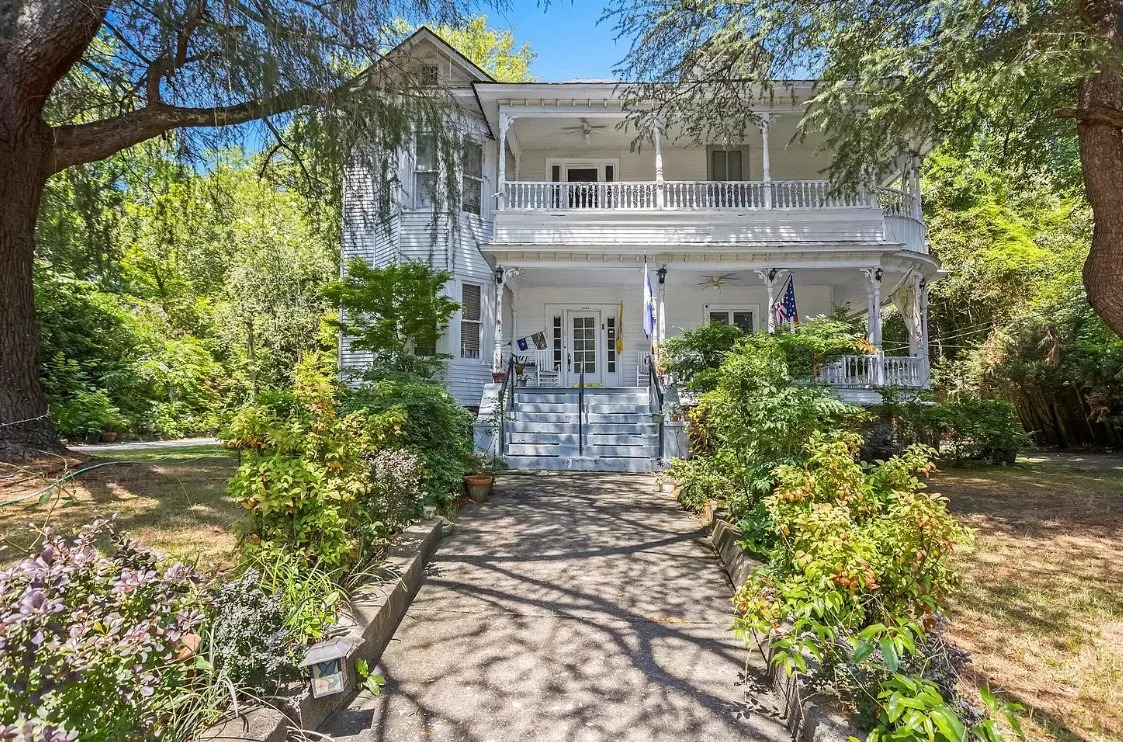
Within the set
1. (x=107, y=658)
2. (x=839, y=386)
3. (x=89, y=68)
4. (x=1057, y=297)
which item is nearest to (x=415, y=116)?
(x=89, y=68)

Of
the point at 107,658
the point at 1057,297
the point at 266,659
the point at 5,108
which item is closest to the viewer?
the point at 107,658

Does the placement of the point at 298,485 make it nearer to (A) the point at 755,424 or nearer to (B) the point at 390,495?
(B) the point at 390,495

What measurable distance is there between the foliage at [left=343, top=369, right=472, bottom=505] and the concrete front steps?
3.26m

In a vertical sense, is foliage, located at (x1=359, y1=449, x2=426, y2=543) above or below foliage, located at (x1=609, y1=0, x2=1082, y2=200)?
below

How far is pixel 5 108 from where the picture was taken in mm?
6605

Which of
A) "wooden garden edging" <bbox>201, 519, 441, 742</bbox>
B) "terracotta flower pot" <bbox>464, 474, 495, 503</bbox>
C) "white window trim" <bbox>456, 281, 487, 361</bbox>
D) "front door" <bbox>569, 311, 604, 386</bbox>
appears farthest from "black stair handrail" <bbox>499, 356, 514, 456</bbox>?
"wooden garden edging" <bbox>201, 519, 441, 742</bbox>

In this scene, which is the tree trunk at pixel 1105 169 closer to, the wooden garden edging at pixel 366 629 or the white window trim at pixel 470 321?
the wooden garden edging at pixel 366 629

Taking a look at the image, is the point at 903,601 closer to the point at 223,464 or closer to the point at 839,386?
the point at 223,464

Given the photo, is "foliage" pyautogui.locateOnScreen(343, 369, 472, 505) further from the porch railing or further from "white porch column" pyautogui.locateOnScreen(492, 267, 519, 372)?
the porch railing

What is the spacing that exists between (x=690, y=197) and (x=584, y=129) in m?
3.01

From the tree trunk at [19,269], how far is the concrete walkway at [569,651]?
538cm

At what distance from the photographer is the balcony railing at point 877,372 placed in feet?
40.9

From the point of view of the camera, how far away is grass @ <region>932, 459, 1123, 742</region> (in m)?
2.68

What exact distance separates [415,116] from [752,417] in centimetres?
509
